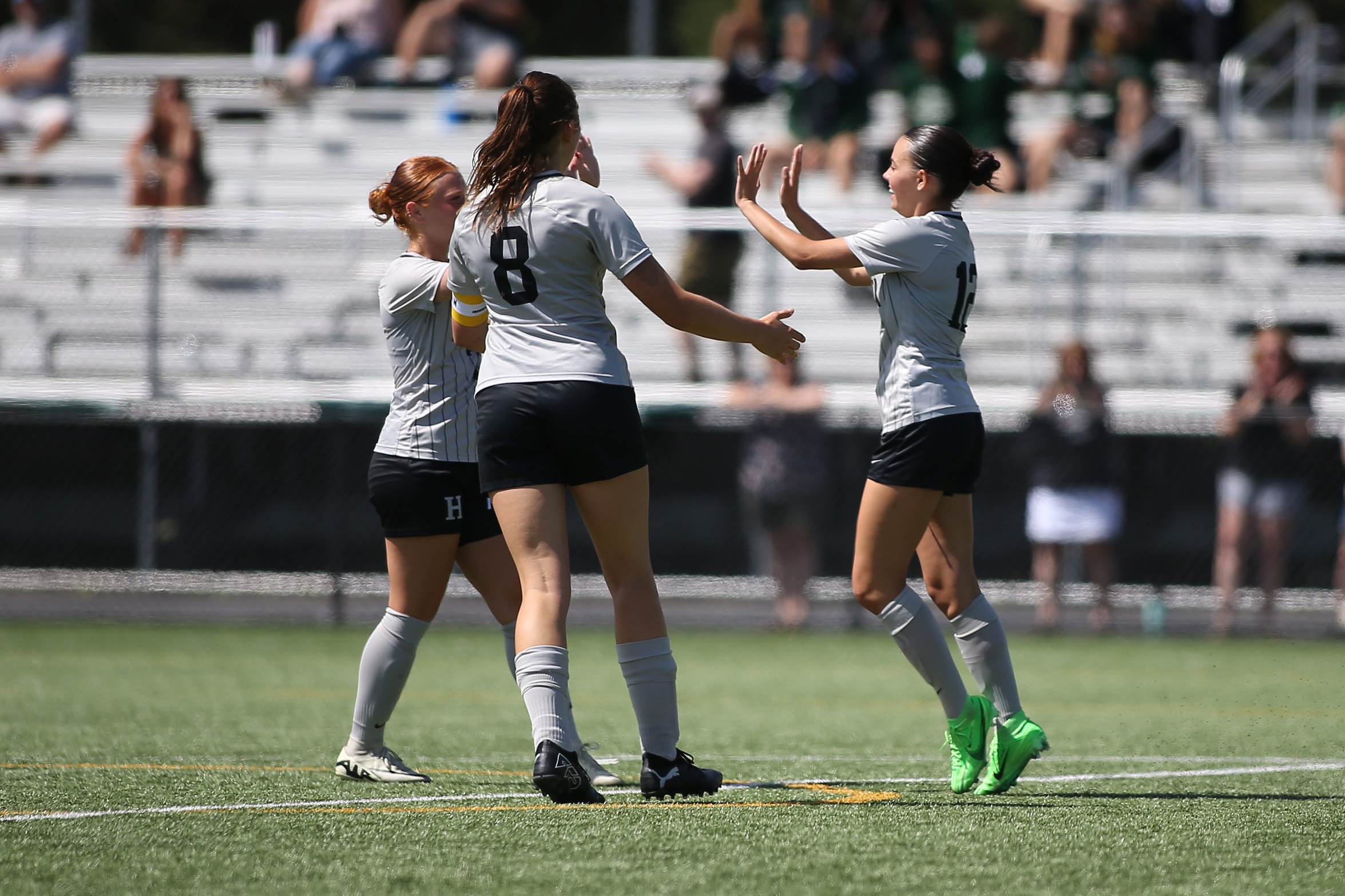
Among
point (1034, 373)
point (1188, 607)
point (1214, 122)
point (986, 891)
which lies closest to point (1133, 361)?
point (1034, 373)

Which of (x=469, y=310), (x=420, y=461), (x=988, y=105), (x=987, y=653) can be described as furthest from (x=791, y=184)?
(x=988, y=105)

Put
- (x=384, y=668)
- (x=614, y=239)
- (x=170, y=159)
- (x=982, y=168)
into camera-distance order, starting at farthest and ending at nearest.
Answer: (x=170, y=159) < (x=384, y=668) < (x=982, y=168) < (x=614, y=239)

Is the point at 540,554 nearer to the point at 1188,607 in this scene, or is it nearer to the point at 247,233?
the point at 1188,607

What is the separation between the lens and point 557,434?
4.24 m

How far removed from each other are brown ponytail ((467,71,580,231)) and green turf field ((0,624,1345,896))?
166 cm

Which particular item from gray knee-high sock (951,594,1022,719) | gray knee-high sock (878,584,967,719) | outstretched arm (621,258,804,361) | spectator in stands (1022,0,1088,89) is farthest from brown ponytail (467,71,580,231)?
spectator in stands (1022,0,1088,89)

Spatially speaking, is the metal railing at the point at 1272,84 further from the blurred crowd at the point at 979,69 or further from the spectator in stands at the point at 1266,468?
the spectator in stands at the point at 1266,468

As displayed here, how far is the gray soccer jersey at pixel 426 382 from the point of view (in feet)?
16.2

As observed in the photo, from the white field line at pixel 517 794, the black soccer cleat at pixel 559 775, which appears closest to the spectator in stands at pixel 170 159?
the white field line at pixel 517 794

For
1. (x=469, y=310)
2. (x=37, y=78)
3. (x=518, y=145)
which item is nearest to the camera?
(x=518, y=145)

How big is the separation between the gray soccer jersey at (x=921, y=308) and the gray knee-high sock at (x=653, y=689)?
966 millimetres

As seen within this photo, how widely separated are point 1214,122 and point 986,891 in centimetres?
1464

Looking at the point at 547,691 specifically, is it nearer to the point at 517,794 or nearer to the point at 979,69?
the point at 517,794

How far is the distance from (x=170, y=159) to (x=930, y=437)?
497 inches
